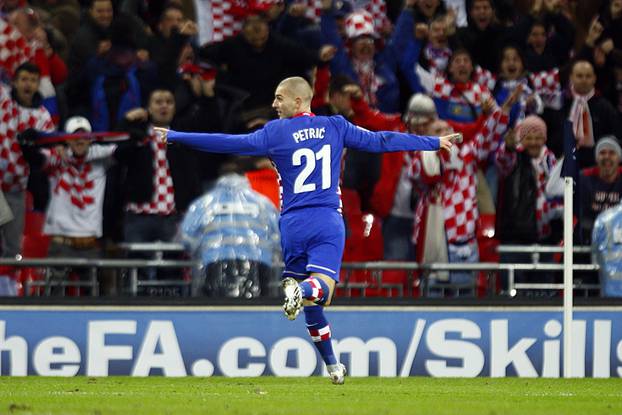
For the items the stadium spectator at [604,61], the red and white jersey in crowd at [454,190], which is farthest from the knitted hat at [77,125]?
the stadium spectator at [604,61]

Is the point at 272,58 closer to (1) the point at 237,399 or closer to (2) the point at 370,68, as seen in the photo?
(2) the point at 370,68

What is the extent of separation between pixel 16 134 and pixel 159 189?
1570 mm

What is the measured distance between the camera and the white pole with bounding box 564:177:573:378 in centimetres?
1231

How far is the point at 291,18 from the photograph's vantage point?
16.4 metres

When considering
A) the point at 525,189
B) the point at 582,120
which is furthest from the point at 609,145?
the point at 582,120

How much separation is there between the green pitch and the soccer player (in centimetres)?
88

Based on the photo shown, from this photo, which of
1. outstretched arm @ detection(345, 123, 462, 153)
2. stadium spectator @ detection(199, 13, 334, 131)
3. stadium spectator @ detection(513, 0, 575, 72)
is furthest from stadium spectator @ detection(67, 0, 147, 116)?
outstretched arm @ detection(345, 123, 462, 153)

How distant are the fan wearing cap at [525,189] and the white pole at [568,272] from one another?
2296 mm

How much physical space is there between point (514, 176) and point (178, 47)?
4.02 meters

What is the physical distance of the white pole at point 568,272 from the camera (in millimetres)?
12312

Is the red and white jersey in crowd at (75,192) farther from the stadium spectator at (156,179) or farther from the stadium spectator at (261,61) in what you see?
the stadium spectator at (261,61)

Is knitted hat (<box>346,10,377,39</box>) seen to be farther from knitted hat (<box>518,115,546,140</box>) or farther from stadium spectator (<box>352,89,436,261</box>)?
knitted hat (<box>518,115,546,140</box>)

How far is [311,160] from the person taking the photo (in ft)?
35.3

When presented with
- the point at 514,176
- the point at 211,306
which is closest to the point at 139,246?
the point at 211,306
